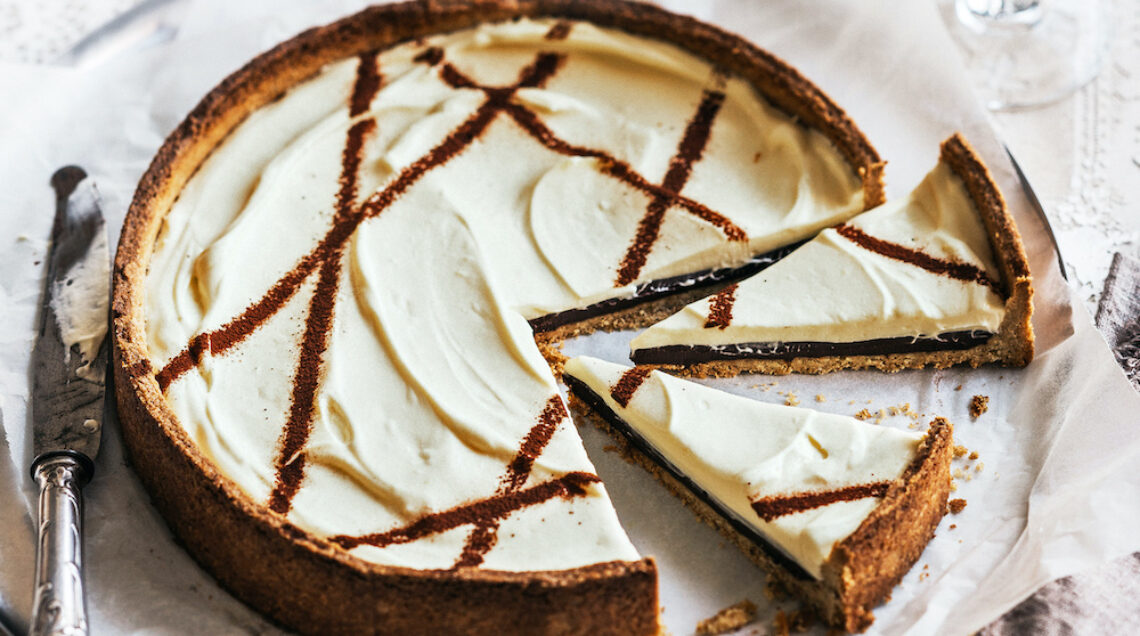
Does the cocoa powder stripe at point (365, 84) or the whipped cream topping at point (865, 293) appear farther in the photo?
the cocoa powder stripe at point (365, 84)

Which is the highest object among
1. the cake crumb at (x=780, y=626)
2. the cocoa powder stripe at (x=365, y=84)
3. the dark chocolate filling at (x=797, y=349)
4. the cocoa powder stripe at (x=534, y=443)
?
the cocoa powder stripe at (x=365, y=84)

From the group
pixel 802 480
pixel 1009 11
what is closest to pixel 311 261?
pixel 802 480

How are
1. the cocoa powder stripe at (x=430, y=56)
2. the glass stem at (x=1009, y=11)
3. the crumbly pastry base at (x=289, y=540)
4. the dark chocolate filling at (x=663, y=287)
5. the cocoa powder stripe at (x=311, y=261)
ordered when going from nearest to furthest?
the crumbly pastry base at (x=289, y=540) < the cocoa powder stripe at (x=311, y=261) < the dark chocolate filling at (x=663, y=287) < the cocoa powder stripe at (x=430, y=56) < the glass stem at (x=1009, y=11)

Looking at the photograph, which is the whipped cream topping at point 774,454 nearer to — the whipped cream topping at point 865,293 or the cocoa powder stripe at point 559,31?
the whipped cream topping at point 865,293

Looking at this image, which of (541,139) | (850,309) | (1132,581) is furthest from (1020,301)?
(541,139)

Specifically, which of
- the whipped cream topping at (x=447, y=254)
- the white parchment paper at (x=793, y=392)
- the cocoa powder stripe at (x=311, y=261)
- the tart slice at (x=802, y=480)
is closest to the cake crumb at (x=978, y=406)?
the white parchment paper at (x=793, y=392)

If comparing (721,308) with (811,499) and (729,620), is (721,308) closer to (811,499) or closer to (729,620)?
(811,499)
